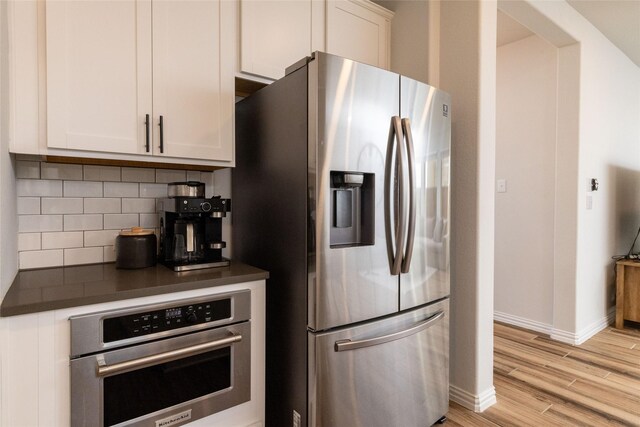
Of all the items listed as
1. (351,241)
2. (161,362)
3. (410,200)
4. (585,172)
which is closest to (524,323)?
(585,172)

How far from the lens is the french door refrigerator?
4.56 ft

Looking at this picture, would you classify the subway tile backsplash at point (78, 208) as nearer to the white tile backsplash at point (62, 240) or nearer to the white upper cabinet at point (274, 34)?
the white tile backsplash at point (62, 240)

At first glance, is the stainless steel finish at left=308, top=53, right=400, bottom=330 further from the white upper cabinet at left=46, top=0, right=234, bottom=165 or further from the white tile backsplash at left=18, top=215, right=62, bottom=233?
the white tile backsplash at left=18, top=215, right=62, bottom=233

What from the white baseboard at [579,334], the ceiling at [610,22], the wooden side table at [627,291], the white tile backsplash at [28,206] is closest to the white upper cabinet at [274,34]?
the white tile backsplash at [28,206]

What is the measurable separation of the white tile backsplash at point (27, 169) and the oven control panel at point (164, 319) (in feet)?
A: 2.79

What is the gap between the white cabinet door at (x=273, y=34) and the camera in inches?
67.9

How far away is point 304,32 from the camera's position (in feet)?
6.30

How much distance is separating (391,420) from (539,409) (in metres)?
1.02

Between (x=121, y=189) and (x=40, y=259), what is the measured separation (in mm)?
452

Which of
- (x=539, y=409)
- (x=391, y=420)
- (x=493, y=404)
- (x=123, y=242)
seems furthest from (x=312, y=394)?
(x=539, y=409)

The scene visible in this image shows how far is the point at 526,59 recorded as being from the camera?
330cm

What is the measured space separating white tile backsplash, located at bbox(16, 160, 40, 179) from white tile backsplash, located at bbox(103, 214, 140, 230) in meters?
0.33

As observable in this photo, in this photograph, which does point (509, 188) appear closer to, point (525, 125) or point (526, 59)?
point (525, 125)

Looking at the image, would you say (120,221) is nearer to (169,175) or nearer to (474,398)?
(169,175)
